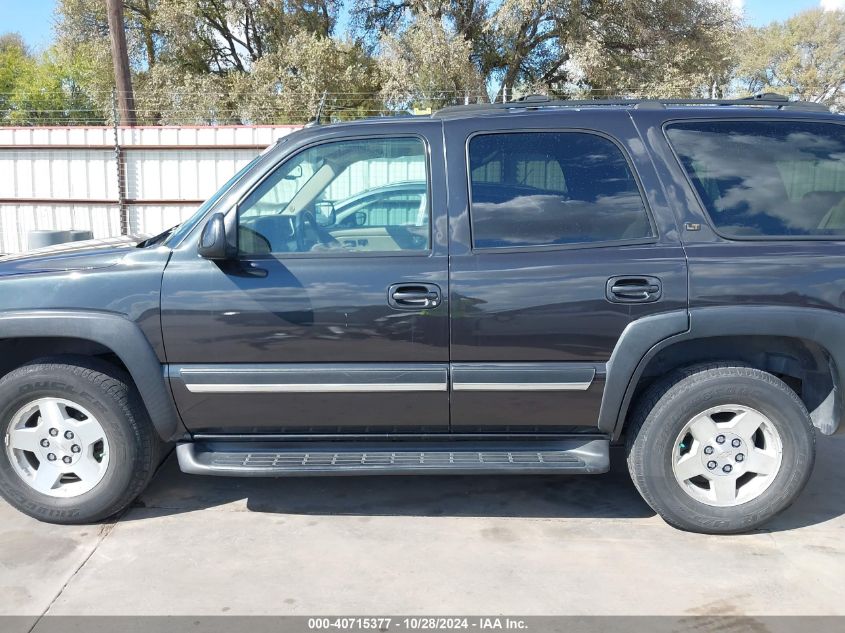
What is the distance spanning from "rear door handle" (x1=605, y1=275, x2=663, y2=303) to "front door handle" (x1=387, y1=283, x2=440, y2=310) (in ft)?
2.52

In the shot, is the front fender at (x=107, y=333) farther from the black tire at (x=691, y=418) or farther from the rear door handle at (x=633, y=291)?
the black tire at (x=691, y=418)

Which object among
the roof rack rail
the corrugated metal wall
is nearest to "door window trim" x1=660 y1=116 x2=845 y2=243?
the roof rack rail

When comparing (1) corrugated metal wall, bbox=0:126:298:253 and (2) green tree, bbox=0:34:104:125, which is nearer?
(1) corrugated metal wall, bbox=0:126:298:253

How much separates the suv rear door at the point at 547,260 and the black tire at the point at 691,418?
0.29 m

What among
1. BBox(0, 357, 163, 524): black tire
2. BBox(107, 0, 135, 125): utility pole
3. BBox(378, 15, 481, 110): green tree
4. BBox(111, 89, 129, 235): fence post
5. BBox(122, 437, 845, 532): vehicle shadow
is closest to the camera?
BBox(0, 357, 163, 524): black tire

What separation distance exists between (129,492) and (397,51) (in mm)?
18725

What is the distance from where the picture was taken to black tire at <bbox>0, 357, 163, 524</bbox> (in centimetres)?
346

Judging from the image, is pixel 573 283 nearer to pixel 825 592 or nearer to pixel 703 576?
pixel 703 576

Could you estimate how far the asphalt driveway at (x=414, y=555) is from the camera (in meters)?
3.00

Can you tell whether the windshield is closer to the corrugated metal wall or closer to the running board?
the running board

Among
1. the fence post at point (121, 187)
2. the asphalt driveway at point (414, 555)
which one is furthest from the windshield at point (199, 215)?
the fence post at point (121, 187)

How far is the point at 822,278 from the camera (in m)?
3.30

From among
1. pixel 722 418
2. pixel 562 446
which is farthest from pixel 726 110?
pixel 562 446
